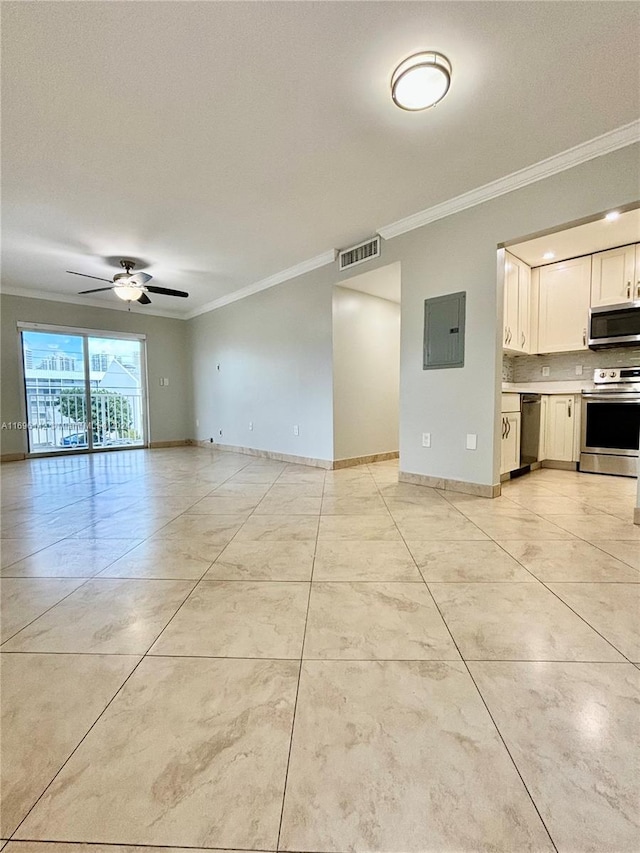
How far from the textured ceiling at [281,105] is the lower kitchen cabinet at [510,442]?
2.08 metres

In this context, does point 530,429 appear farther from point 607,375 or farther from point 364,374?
point 364,374

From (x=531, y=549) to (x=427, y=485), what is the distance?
149 cm

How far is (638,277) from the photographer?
12.0 ft

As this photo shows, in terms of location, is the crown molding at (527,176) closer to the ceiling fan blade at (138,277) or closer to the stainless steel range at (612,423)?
the stainless steel range at (612,423)

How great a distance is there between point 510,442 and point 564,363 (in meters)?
1.65

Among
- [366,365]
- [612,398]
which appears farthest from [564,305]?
[366,365]

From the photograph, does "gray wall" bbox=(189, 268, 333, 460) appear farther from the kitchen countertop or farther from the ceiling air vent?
the kitchen countertop

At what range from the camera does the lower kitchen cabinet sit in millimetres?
3510

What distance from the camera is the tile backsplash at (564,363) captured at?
4059mm

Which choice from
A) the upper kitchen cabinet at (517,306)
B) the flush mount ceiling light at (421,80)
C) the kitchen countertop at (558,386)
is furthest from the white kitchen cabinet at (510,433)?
the flush mount ceiling light at (421,80)

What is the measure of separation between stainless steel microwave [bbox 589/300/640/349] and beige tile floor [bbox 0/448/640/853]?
243 centimetres

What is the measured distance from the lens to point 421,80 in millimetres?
1844

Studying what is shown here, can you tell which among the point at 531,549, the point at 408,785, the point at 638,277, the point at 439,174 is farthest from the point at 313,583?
the point at 638,277

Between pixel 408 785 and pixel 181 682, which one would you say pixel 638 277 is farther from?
pixel 181 682
